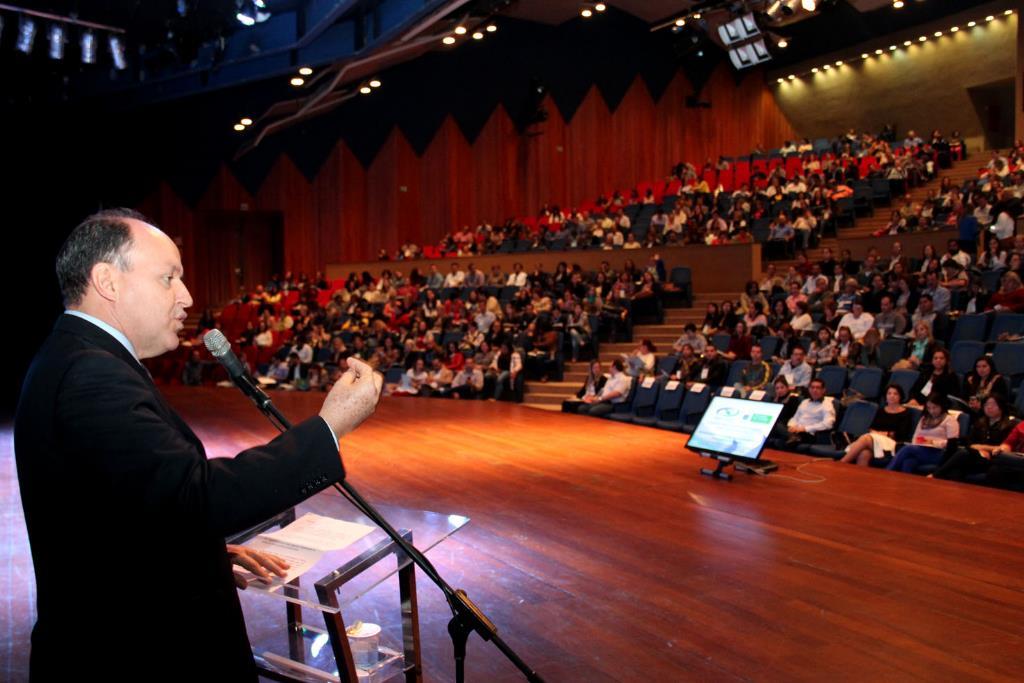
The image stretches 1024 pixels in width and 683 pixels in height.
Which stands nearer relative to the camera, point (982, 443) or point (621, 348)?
point (982, 443)

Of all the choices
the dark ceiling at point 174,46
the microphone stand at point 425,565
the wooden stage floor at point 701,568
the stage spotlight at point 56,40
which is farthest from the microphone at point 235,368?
the stage spotlight at point 56,40

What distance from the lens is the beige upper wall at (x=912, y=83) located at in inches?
744

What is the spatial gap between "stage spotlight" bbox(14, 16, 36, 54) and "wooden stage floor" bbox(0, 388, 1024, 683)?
637cm

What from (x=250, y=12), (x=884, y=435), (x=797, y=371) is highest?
(x=250, y=12)

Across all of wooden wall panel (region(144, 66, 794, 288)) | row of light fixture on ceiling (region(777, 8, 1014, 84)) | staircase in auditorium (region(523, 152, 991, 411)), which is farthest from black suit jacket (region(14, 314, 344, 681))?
row of light fixture on ceiling (region(777, 8, 1014, 84))

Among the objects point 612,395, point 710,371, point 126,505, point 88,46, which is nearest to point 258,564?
point 126,505

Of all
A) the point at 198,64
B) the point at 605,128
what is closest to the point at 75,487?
the point at 198,64

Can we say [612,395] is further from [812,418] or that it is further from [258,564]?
[258,564]

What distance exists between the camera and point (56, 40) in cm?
1064

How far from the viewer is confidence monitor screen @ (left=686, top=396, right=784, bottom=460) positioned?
5402 mm

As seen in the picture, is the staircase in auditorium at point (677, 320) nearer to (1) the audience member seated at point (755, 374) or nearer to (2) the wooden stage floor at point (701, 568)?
(1) the audience member seated at point (755, 374)

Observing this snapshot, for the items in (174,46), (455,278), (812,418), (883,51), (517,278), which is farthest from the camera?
(883,51)

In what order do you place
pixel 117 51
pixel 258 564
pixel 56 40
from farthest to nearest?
pixel 117 51, pixel 56 40, pixel 258 564

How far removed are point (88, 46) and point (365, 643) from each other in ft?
36.5
